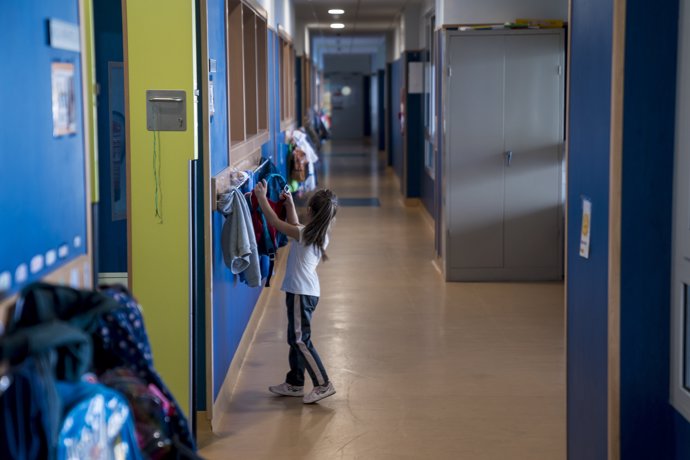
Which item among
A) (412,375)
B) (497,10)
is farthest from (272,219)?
(497,10)

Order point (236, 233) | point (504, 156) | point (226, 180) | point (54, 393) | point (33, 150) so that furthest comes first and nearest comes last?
point (504, 156) < point (226, 180) < point (236, 233) < point (33, 150) < point (54, 393)

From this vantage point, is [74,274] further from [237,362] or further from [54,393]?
[237,362]

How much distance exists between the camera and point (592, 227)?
3.09m

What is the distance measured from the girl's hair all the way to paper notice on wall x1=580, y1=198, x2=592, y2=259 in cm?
168

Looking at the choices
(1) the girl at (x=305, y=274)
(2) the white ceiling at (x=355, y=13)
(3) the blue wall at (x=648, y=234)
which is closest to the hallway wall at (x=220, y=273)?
(1) the girl at (x=305, y=274)

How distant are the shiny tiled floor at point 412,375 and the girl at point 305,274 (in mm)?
174

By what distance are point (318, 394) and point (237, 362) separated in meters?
0.74

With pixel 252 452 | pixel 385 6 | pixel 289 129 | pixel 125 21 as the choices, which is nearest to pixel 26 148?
pixel 125 21

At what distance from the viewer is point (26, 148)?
74.7 inches

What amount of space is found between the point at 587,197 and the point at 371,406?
2.07m

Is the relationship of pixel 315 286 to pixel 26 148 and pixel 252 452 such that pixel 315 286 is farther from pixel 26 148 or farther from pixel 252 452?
pixel 26 148

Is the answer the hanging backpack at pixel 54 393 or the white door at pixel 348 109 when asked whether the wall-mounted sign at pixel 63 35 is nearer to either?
the hanging backpack at pixel 54 393

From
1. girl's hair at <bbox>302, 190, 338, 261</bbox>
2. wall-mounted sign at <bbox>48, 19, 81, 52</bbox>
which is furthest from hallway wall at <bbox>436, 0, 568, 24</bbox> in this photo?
wall-mounted sign at <bbox>48, 19, 81, 52</bbox>

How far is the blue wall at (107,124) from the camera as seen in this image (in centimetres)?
460
